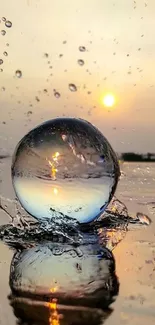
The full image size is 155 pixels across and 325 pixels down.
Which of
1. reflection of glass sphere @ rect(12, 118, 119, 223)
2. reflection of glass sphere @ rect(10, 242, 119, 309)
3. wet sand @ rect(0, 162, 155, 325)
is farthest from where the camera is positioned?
reflection of glass sphere @ rect(12, 118, 119, 223)

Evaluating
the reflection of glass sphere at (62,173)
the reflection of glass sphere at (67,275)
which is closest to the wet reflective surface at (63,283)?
the reflection of glass sphere at (67,275)

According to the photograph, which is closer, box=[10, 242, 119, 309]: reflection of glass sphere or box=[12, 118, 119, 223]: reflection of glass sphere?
box=[10, 242, 119, 309]: reflection of glass sphere

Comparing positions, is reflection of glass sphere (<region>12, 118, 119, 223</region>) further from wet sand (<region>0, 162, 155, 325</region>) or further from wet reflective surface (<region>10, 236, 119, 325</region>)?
wet reflective surface (<region>10, 236, 119, 325</region>)

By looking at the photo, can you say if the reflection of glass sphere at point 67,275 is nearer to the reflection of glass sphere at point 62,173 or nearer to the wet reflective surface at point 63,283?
the wet reflective surface at point 63,283

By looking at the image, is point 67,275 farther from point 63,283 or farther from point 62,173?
point 62,173

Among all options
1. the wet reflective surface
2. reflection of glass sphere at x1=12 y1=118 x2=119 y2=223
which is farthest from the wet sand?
reflection of glass sphere at x1=12 y1=118 x2=119 y2=223

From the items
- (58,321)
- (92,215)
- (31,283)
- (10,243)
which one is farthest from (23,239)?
(58,321)

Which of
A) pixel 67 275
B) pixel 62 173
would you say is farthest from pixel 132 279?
pixel 62 173

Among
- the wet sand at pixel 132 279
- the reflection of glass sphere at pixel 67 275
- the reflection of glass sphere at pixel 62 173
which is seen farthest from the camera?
the reflection of glass sphere at pixel 62 173

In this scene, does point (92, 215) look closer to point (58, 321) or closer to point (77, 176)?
point (77, 176)
